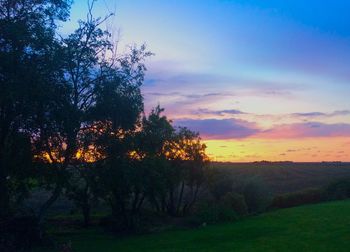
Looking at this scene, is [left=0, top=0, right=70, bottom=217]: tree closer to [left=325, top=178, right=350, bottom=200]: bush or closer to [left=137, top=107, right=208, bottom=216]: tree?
[left=137, top=107, right=208, bottom=216]: tree

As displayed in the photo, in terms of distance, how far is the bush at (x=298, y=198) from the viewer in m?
60.5

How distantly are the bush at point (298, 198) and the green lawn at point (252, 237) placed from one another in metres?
16.4

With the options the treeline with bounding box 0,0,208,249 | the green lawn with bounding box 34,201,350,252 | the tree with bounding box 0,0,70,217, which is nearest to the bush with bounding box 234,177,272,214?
the green lawn with bounding box 34,201,350,252

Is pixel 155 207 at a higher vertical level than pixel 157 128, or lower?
lower

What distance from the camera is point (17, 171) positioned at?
1233 inches

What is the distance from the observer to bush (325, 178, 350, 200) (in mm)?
62700

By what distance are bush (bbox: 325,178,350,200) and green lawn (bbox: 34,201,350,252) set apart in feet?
64.9

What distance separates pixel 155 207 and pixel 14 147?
24.8 m

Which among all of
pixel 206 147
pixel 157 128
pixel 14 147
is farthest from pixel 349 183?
pixel 14 147

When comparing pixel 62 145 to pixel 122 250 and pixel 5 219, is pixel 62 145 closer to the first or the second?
pixel 5 219

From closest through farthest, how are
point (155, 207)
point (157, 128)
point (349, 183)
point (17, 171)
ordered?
1. point (17, 171)
2. point (157, 128)
3. point (155, 207)
4. point (349, 183)

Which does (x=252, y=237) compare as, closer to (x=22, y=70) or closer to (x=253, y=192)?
(x=22, y=70)

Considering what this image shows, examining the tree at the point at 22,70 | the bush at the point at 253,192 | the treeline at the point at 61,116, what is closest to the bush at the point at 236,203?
the bush at the point at 253,192

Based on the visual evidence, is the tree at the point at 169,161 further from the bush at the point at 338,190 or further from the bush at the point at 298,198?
the bush at the point at 338,190
